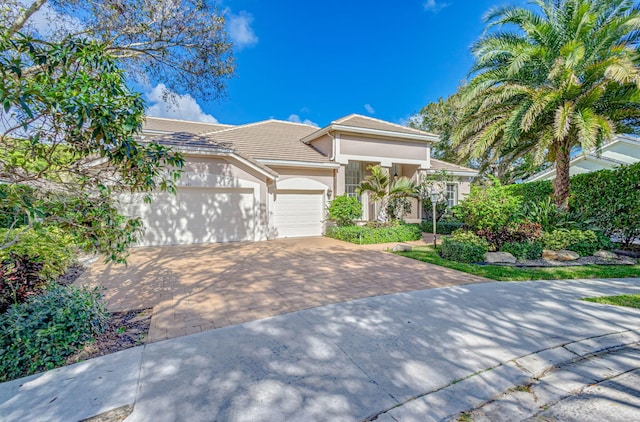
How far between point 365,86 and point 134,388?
26.4m

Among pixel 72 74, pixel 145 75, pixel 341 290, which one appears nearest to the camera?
pixel 72 74

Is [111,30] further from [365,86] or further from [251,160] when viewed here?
[365,86]

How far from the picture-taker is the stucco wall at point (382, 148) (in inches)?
594

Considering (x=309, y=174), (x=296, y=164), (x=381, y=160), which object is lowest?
(x=309, y=174)

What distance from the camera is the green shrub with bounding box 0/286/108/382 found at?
313 cm

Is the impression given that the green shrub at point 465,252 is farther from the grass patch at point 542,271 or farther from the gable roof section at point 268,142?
the gable roof section at point 268,142

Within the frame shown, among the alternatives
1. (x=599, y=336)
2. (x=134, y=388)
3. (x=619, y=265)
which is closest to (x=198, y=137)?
(x=134, y=388)

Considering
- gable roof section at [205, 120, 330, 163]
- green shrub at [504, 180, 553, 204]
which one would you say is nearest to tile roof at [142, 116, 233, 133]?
gable roof section at [205, 120, 330, 163]

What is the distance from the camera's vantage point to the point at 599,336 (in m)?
3.85

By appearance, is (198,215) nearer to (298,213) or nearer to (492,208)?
(298,213)

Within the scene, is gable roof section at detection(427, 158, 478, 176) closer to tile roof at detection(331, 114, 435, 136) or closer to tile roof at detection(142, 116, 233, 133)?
tile roof at detection(331, 114, 435, 136)

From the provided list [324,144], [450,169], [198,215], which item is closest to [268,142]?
[324,144]

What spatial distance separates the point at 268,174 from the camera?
12.4 meters

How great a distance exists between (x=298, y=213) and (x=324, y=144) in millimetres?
4280
